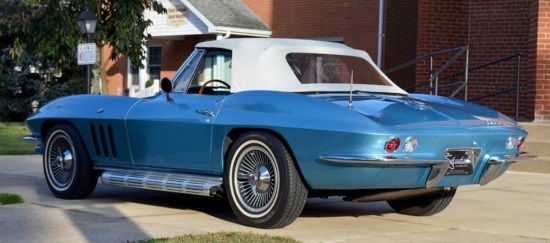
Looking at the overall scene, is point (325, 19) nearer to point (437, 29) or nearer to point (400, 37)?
Result: point (400, 37)

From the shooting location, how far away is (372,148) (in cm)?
670

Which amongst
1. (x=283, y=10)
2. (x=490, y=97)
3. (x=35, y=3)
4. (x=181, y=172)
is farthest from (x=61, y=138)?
(x=283, y=10)

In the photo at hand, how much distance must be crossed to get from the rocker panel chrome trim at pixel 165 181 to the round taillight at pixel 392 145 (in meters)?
1.47

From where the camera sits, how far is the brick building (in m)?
15.4

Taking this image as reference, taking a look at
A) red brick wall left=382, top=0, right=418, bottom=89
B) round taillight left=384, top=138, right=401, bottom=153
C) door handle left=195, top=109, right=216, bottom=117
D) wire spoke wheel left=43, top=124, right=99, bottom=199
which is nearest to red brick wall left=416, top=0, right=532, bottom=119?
red brick wall left=382, top=0, right=418, bottom=89

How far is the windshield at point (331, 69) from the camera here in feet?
26.3

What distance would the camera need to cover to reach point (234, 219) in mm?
7848

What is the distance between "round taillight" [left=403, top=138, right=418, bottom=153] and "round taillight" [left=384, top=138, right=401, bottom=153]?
0.07 meters

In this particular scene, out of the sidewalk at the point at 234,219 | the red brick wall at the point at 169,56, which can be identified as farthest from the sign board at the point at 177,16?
the sidewalk at the point at 234,219

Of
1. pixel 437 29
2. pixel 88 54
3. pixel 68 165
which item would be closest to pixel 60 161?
pixel 68 165

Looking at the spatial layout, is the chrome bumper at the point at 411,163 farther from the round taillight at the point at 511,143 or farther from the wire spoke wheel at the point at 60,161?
the wire spoke wheel at the point at 60,161

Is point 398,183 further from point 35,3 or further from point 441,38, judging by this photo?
point 35,3

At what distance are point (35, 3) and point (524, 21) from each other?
33.1 ft

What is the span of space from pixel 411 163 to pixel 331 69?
5.30 ft
